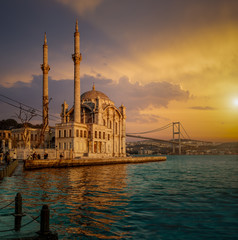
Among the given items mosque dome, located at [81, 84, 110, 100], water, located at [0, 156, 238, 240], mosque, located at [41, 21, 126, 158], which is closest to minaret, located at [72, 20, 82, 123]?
mosque, located at [41, 21, 126, 158]

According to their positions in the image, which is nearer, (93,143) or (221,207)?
(221,207)

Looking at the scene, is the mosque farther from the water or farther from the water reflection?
the water

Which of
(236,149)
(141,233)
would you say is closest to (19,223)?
(141,233)

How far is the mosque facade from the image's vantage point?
144 feet

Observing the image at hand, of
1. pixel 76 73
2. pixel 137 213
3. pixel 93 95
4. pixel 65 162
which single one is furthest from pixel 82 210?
pixel 93 95

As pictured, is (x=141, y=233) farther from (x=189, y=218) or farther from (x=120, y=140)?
(x=120, y=140)

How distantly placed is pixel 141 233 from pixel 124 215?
1714 millimetres

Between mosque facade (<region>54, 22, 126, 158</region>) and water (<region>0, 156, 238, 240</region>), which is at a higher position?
mosque facade (<region>54, 22, 126, 158</region>)

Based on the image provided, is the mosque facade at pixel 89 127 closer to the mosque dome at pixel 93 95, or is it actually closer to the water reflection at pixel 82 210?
the mosque dome at pixel 93 95

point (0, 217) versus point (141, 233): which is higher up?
point (0, 217)

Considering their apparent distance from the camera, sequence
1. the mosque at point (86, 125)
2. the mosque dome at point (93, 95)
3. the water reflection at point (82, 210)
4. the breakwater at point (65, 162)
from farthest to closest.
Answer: the mosque dome at point (93, 95), the mosque at point (86, 125), the breakwater at point (65, 162), the water reflection at point (82, 210)

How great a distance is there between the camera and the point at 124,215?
859 cm

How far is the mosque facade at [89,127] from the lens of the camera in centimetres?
4375

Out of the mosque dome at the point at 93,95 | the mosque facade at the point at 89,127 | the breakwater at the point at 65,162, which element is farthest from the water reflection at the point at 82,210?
the mosque dome at the point at 93,95
